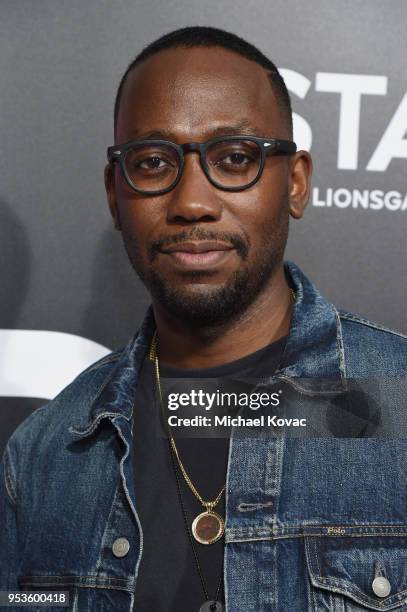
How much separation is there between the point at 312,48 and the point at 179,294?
0.74 metres

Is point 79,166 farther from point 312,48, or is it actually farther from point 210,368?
point 210,368

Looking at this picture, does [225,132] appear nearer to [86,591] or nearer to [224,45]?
[224,45]

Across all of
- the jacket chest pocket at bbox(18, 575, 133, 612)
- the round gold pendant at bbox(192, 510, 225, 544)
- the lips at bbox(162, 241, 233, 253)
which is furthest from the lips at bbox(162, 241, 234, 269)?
the jacket chest pocket at bbox(18, 575, 133, 612)

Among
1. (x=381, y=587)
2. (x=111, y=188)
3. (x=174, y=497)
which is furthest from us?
(x=111, y=188)

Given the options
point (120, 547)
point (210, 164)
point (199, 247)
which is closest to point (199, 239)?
point (199, 247)

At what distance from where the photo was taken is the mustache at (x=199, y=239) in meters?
1.19

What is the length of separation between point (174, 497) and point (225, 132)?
0.55 metres

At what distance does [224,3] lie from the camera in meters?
1.70

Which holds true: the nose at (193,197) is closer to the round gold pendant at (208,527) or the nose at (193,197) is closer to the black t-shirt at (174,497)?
the black t-shirt at (174,497)

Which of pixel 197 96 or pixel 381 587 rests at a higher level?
pixel 197 96

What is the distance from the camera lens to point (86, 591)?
119 cm

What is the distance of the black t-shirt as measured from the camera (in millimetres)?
1120

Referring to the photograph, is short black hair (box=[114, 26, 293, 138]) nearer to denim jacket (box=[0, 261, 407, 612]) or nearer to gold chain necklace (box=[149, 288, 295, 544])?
denim jacket (box=[0, 261, 407, 612])

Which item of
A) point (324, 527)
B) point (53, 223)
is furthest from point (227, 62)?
point (324, 527)
